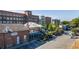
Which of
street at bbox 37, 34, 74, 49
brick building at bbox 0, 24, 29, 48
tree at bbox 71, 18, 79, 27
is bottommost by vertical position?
street at bbox 37, 34, 74, 49

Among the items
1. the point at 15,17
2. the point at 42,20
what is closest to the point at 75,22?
the point at 42,20

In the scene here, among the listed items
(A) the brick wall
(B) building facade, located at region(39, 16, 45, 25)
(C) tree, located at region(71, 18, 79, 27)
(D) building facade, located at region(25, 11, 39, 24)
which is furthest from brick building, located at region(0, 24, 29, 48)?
(C) tree, located at region(71, 18, 79, 27)

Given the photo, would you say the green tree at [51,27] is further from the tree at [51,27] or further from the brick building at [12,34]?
the brick building at [12,34]

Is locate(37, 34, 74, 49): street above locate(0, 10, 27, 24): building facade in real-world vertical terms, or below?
below

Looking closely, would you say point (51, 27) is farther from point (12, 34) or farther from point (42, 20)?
point (12, 34)

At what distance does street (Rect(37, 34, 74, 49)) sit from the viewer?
11.1 ft

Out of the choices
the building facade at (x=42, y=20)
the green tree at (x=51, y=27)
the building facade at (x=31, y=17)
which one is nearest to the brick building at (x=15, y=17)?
the building facade at (x=31, y=17)

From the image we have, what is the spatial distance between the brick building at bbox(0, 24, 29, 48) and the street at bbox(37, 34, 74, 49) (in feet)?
1.03

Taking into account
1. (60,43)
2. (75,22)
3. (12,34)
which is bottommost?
(60,43)

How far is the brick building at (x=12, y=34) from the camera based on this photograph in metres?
3.27

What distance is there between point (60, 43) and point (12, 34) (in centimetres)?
70

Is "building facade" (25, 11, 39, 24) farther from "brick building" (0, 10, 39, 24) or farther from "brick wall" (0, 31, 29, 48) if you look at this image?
"brick wall" (0, 31, 29, 48)

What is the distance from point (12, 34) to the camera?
3.34 m
